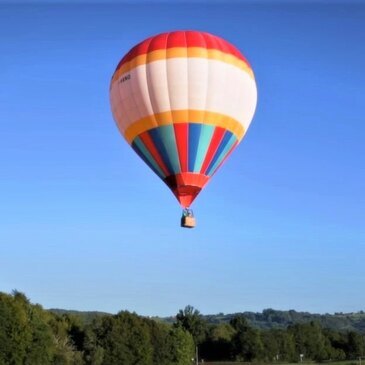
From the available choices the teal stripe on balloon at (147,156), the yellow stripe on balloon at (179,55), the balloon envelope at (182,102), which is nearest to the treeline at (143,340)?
the teal stripe on balloon at (147,156)

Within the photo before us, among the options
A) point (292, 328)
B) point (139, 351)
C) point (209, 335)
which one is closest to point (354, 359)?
point (292, 328)

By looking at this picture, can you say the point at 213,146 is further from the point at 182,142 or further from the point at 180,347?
the point at 180,347

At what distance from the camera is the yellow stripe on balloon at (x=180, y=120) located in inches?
1119

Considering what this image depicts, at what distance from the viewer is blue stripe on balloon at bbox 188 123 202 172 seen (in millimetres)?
28547

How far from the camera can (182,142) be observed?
28547 mm

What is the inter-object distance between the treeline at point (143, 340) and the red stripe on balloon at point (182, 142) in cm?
3980

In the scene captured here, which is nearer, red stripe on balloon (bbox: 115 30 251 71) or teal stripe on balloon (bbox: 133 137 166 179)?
red stripe on balloon (bbox: 115 30 251 71)

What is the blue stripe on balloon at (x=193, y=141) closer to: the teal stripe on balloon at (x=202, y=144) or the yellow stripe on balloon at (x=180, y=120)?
the teal stripe on balloon at (x=202, y=144)

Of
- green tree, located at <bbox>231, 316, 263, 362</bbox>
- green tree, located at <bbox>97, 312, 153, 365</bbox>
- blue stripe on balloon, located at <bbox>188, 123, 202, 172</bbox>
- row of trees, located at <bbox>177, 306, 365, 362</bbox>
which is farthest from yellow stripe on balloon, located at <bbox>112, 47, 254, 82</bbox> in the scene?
green tree, located at <bbox>231, 316, 263, 362</bbox>

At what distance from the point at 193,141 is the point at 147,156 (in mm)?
2403

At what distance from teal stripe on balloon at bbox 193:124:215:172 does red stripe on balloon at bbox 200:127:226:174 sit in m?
0.18

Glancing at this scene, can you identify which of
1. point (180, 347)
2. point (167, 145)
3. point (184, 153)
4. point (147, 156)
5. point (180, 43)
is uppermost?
point (180, 43)

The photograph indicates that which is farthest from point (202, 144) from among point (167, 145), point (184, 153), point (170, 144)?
point (167, 145)

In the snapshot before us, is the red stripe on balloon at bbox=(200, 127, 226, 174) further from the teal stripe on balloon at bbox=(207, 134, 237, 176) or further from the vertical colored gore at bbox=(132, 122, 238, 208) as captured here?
the teal stripe on balloon at bbox=(207, 134, 237, 176)
